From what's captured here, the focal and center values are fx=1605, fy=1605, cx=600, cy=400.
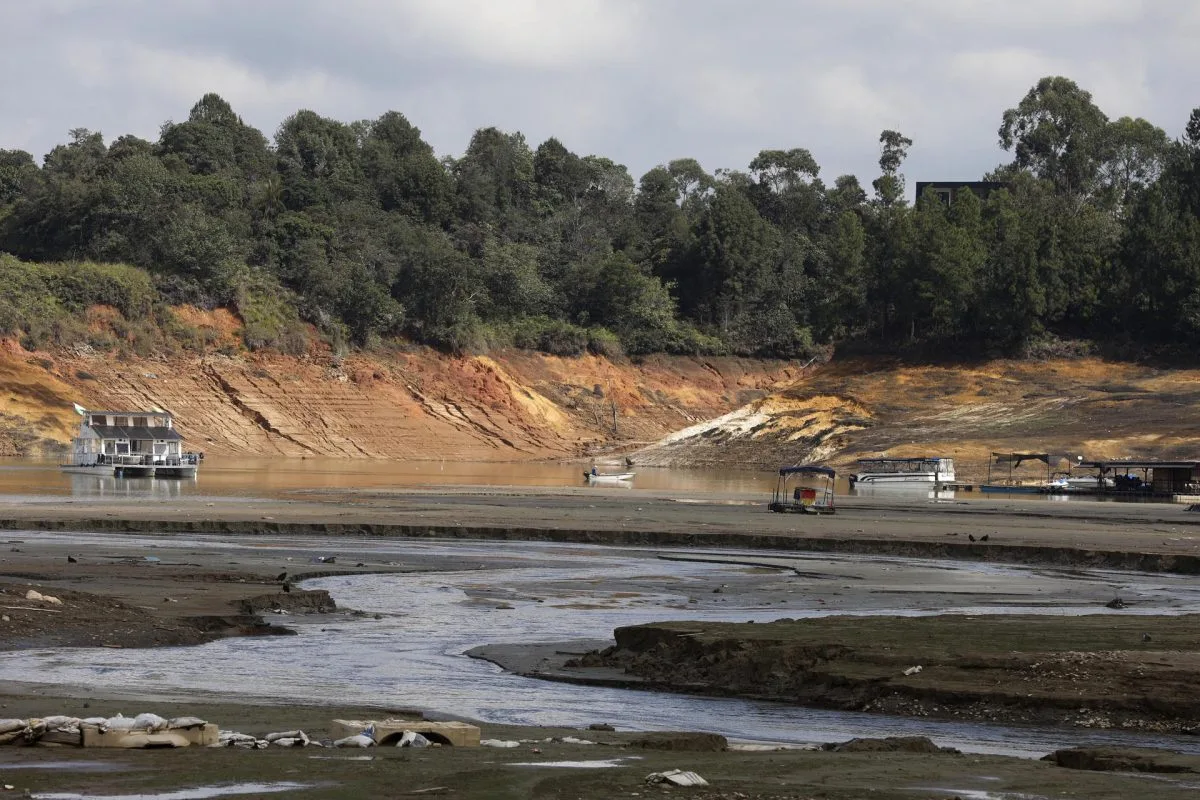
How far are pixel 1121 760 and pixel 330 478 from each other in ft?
216

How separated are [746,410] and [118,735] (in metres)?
108

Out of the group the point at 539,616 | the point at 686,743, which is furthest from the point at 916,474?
the point at 686,743

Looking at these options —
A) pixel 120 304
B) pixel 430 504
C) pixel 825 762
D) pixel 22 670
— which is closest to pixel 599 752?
pixel 825 762

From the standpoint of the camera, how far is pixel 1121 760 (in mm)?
13648

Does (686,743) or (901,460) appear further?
(901,460)

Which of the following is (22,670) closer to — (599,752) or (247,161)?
(599,752)

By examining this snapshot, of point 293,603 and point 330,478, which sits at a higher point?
point 330,478

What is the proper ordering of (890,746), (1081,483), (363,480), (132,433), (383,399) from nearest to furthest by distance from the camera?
(890,746) < (363,480) < (132,433) < (1081,483) < (383,399)

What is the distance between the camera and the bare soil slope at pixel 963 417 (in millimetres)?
104562

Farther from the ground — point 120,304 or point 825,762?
point 120,304

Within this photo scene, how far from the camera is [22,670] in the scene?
18.6 m

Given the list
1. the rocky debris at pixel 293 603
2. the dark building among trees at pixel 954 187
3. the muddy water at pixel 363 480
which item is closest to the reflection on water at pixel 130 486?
the muddy water at pixel 363 480

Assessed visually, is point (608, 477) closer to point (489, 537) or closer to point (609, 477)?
point (609, 477)

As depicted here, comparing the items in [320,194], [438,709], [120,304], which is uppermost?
[320,194]
